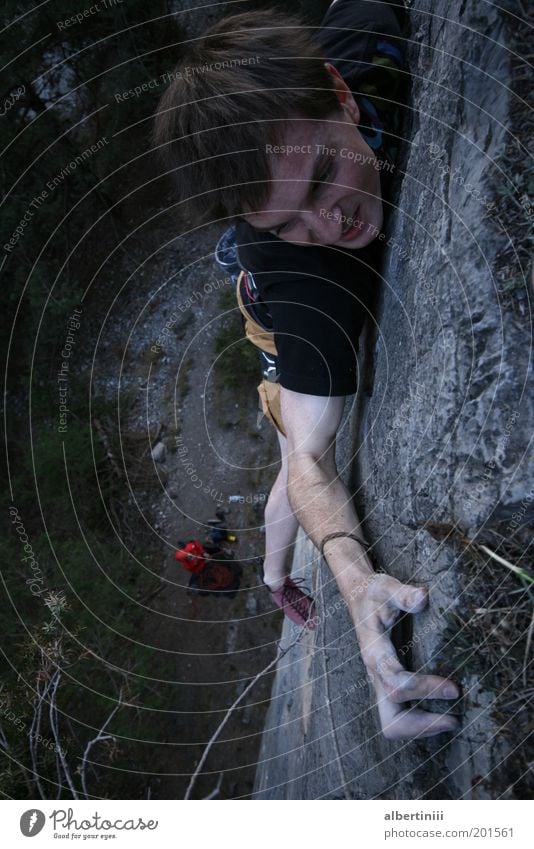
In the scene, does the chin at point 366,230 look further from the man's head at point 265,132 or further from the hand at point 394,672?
the hand at point 394,672

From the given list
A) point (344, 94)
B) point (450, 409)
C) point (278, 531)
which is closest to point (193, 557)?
point (278, 531)

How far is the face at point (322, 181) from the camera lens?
1850 mm

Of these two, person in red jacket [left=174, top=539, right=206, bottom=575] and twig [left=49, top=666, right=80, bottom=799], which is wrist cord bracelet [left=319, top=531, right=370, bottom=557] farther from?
person in red jacket [left=174, top=539, right=206, bottom=575]

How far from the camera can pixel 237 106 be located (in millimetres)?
1834

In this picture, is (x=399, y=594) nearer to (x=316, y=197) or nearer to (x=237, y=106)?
(x=316, y=197)

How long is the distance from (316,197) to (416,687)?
1.61m

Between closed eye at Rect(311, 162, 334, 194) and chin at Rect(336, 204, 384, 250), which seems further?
chin at Rect(336, 204, 384, 250)

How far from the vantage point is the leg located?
3.58 metres

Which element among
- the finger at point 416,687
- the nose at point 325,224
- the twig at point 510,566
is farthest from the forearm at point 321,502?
the nose at point 325,224

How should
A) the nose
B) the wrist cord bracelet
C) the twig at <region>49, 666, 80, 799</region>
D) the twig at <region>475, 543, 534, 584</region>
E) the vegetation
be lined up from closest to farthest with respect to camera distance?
the twig at <region>475, 543, 534, 584</region> < the nose < the wrist cord bracelet < the twig at <region>49, 666, 80, 799</region> < the vegetation

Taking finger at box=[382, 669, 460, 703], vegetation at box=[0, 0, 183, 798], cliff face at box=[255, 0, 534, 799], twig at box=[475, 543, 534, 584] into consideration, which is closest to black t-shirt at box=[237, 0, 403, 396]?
cliff face at box=[255, 0, 534, 799]
